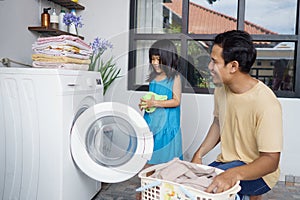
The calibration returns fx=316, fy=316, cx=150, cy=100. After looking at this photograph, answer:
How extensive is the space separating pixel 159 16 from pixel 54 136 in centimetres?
190

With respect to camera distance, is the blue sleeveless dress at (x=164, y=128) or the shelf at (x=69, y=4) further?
the shelf at (x=69, y=4)

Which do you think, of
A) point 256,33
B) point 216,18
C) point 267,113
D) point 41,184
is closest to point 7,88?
point 41,184

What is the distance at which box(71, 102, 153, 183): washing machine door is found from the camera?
6.88 ft

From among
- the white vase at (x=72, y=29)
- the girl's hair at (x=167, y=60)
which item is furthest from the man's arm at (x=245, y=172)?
the white vase at (x=72, y=29)

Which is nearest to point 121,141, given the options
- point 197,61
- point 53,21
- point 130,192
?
point 130,192

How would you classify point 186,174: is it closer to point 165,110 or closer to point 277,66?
point 165,110

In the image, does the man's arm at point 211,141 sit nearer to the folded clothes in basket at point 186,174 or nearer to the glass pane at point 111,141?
the folded clothes in basket at point 186,174

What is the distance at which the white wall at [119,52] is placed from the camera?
2.47m

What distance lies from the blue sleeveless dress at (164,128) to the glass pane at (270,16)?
4.36ft

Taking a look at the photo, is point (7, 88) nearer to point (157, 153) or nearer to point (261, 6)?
point (157, 153)

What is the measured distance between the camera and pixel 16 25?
7.98ft

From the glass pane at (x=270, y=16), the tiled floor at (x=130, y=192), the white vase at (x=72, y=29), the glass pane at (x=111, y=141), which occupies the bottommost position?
the tiled floor at (x=130, y=192)

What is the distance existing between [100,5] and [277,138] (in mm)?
2554

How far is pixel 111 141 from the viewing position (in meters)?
2.33
